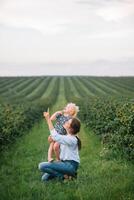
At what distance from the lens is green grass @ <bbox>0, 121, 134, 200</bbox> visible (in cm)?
993

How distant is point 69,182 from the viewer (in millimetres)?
10836

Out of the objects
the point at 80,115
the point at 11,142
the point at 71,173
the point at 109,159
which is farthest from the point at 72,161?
the point at 80,115

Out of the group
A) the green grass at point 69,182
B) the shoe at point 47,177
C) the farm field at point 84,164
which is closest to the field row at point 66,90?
the farm field at point 84,164

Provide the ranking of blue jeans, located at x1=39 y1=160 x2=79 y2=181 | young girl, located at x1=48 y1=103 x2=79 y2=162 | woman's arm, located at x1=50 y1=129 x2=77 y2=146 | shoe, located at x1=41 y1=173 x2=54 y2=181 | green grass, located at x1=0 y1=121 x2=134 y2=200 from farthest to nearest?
young girl, located at x1=48 y1=103 x2=79 y2=162 < shoe, located at x1=41 y1=173 x2=54 y2=181 < blue jeans, located at x1=39 y1=160 x2=79 y2=181 < woman's arm, located at x1=50 y1=129 x2=77 y2=146 < green grass, located at x1=0 y1=121 x2=134 y2=200

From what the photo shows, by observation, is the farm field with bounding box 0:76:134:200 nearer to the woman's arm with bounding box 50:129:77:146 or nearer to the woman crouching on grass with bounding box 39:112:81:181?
the woman crouching on grass with bounding box 39:112:81:181

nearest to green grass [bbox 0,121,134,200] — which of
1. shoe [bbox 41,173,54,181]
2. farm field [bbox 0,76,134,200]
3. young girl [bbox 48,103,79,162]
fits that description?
farm field [bbox 0,76,134,200]

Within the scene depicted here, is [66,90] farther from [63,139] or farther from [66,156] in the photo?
[63,139]

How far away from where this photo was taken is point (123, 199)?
31.5ft

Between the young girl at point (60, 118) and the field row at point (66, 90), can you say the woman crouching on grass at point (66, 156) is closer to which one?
the young girl at point (60, 118)

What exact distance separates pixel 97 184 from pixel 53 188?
795mm

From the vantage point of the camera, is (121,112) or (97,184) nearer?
(97,184)

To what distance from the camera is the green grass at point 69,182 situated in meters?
9.93

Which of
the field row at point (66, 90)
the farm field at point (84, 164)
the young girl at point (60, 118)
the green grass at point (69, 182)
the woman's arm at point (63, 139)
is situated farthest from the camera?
the field row at point (66, 90)

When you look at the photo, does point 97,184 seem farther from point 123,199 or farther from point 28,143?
point 28,143
